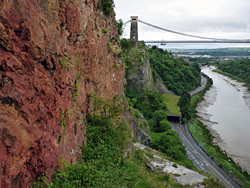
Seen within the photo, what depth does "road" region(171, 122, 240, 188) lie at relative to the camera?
18711 millimetres

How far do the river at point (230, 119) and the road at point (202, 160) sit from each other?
301 cm

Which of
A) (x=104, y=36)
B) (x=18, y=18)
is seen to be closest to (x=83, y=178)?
(x=18, y=18)

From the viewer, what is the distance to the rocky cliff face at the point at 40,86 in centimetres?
349

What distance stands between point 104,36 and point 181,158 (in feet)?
48.0

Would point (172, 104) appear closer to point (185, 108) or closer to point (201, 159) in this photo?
point (185, 108)

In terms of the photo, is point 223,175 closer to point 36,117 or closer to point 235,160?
point 235,160

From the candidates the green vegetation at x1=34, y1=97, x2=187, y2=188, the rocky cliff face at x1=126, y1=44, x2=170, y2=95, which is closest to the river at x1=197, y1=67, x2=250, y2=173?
the rocky cliff face at x1=126, y1=44, x2=170, y2=95

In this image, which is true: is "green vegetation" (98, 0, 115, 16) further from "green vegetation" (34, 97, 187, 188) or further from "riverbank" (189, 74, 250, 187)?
"riverbank" (189, 74, 250, 187)

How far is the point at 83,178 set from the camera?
5.02 m

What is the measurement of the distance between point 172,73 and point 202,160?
34374 millimetres

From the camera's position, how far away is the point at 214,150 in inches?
949

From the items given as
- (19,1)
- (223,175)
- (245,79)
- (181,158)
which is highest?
(19,1)

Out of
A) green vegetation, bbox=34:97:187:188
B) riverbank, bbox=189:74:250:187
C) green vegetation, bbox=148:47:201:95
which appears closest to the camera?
green vegetation, bbox=34:97:187:188

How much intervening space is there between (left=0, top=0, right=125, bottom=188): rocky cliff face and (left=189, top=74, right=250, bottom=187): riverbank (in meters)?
18.5
